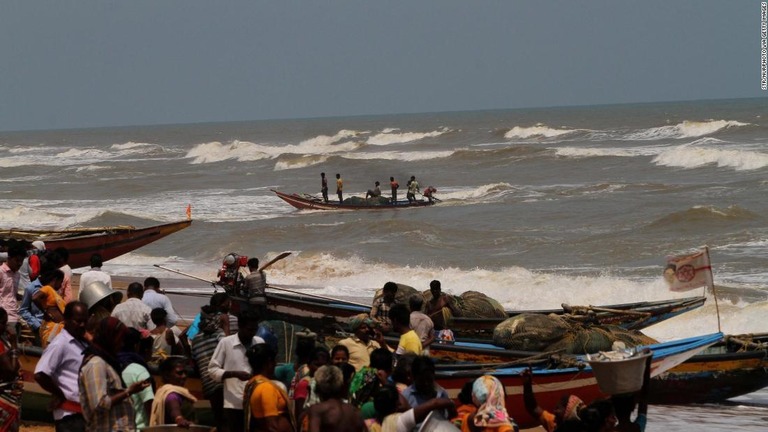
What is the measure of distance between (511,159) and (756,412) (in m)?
44.6

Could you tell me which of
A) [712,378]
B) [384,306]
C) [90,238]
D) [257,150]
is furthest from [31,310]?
[257,150]

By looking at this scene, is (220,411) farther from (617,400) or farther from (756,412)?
(756,412)

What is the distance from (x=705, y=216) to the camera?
27.7 metres

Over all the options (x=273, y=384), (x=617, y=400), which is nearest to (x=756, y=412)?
(x=617, y=400)

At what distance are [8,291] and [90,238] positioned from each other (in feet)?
28.1

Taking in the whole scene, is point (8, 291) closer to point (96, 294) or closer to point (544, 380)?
point (96, 294)

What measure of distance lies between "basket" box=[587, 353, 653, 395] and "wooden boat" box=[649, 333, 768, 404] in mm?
4918

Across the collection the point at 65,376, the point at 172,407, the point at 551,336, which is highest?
the point at 65,376

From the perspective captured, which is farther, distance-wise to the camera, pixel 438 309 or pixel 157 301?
pixel 438 309

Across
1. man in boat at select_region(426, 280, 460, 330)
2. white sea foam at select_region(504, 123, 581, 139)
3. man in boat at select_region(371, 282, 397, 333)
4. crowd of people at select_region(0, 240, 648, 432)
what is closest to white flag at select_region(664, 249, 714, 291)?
man in boat at select_region(426, 280, 460, 330)

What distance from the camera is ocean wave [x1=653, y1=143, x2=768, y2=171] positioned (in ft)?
145

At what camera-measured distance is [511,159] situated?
54.8m

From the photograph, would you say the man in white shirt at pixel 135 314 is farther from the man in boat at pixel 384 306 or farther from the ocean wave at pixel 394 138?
the ocean wave at pixel 394 138

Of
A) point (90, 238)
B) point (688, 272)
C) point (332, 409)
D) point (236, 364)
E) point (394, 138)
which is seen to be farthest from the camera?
point (394, 138)
